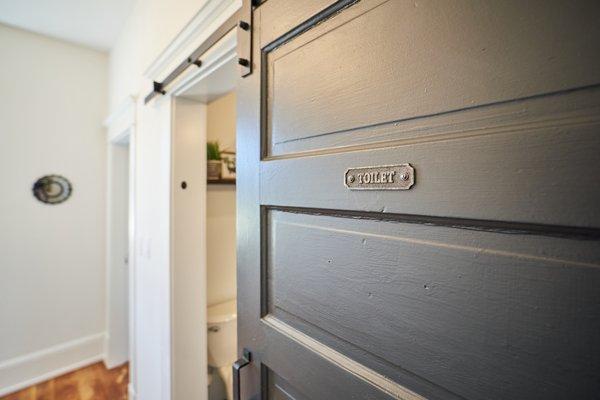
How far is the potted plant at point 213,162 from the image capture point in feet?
5.49

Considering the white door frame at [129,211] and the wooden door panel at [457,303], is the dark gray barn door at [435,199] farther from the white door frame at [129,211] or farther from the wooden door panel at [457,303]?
the white door frame at [129,211]

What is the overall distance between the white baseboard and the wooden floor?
5 cm

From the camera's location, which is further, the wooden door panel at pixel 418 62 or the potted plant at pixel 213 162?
the potted plant at pixel 213 162

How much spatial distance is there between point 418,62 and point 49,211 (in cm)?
283

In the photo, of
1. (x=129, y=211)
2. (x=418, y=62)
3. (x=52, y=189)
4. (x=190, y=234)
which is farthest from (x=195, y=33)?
(x=52, y=189)

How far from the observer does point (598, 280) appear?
10.8 inches

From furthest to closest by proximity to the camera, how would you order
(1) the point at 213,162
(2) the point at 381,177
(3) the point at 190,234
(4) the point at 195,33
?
(1) the point at 213,162 < (3) the point at 190,234 < (4) the point at 195,33 < (2) the point at 381,177

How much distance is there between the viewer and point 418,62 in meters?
0.40

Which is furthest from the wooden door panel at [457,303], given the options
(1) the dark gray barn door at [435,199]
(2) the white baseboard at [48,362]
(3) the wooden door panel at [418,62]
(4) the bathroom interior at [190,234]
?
(2) the white baseboard at [48,362]

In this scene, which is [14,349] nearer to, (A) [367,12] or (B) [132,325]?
(B) [132,325]

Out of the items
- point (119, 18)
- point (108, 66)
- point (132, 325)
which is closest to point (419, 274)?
point (132, 325)

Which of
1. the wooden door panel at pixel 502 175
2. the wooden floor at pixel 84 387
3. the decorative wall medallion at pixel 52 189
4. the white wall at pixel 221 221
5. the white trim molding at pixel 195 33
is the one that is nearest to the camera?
the wooden door panel at pixel 502 175

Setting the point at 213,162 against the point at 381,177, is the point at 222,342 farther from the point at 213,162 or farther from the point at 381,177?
the point at 381,177

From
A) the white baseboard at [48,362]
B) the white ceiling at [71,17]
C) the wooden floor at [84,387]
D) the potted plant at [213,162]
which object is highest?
the white ceiling at [71,17]
